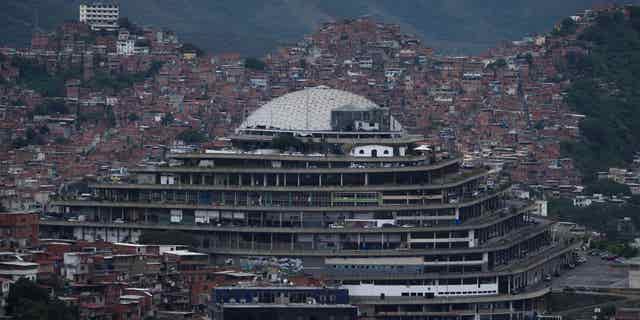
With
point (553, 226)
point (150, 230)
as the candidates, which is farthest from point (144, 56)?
point (150, 230)

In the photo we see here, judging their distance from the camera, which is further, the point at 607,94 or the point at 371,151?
the point at 607,94

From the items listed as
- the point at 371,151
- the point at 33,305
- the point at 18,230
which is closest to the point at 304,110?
the point at 371,151

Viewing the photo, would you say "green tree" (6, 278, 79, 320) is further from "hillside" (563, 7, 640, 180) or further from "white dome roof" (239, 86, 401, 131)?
"hillside" (563, 7, 640, 180)

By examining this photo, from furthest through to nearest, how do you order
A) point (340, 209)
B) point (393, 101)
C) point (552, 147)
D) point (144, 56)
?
point (144, 56)
point (393, 101)
point (552, 147)
point (340, 209)

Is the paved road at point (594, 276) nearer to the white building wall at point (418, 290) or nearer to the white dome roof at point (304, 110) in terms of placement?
A: the white building wall at point (418, 290)

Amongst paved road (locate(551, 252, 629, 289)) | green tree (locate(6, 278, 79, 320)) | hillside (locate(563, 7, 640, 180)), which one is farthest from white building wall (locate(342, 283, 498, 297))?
hillside (locate(563, 7, 640, 180))

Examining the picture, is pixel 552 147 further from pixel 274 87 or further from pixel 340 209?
Answer: pixel 340 209

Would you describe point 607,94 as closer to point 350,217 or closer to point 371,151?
point 371,151
